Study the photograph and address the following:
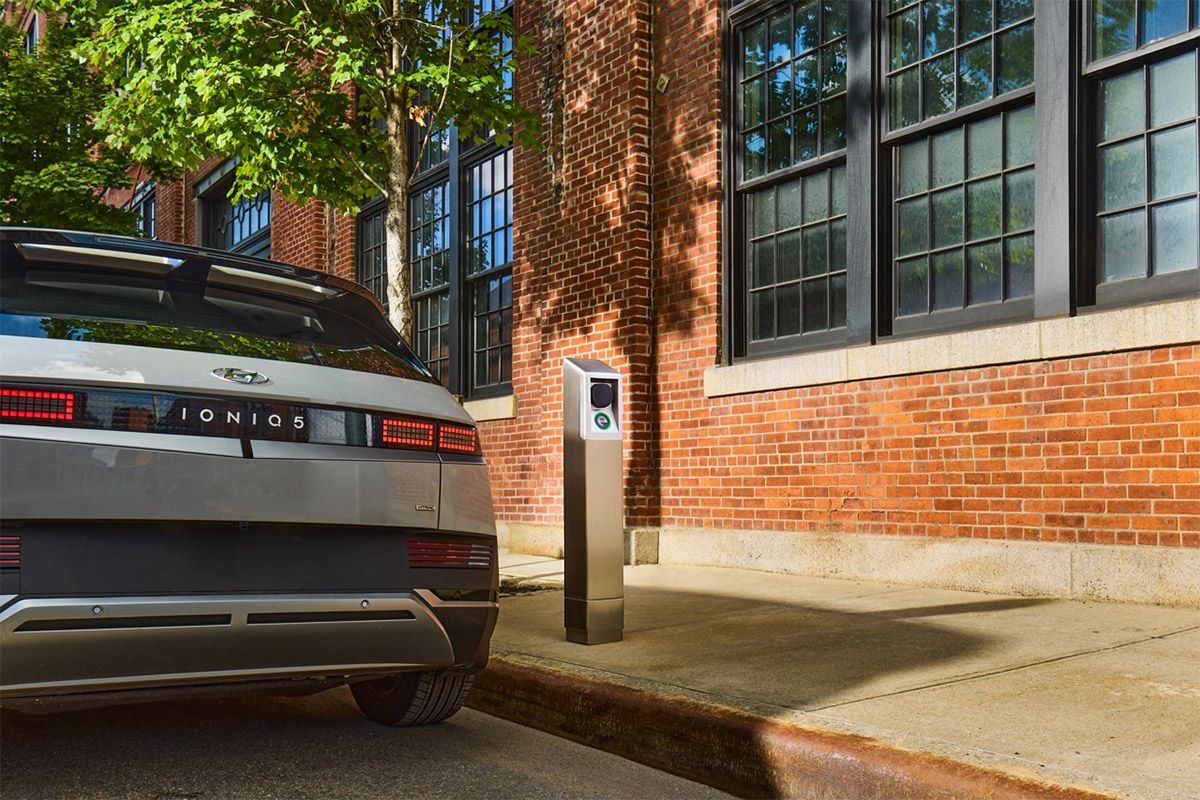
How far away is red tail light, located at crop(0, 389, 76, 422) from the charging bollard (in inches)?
106

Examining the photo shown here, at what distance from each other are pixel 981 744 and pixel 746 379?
5.18 meters

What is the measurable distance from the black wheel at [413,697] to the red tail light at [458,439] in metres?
0.81

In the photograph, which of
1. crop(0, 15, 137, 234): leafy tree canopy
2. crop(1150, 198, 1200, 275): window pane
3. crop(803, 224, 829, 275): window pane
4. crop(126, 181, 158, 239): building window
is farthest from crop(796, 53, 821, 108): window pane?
crop(126, 181, 158, 239): building window

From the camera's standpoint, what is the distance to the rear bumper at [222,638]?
9.88 ft

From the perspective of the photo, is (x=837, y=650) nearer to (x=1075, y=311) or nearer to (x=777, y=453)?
(x=1075, y=311)

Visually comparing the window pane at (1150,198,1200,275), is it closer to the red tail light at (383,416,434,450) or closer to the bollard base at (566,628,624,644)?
the bollard base at (566,628,624,644)

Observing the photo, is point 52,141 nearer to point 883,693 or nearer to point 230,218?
point 230,218

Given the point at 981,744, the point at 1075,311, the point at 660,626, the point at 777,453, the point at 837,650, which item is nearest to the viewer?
the point at 981,744

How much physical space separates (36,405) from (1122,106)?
575cm

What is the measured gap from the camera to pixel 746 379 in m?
8.57

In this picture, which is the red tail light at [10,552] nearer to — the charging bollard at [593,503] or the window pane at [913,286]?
the charging bollard at [593,503]

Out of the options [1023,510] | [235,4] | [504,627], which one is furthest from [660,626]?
[235,4]

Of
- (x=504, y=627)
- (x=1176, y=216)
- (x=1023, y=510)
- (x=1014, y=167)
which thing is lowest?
(x=504, y=627)

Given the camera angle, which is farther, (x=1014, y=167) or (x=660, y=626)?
(x=1014, y=167)
